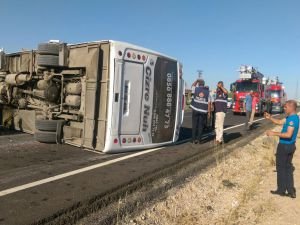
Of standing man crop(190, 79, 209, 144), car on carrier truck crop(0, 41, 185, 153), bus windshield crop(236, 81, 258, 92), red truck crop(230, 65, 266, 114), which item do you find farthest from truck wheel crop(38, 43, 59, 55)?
bus windshield crop(236, 81, 258, 92)

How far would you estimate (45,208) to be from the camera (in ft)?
13.8

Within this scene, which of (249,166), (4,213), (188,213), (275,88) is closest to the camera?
(4,213)

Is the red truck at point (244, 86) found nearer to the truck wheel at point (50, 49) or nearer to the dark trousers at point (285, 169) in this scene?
the truck wheel at point (50, 49)

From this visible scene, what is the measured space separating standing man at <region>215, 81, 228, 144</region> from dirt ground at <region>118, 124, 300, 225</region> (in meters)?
2.79

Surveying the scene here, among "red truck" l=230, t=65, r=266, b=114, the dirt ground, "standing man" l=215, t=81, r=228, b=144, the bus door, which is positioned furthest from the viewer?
"red truck" l=230, t=65, r=266, b=114

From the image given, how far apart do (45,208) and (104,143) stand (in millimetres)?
2993

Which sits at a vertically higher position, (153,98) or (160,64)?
(160,64)

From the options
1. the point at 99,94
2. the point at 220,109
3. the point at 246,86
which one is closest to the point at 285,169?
the point at 99,94

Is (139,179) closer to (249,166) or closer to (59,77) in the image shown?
(249,166)

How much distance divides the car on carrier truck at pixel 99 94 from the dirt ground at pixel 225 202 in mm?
1823

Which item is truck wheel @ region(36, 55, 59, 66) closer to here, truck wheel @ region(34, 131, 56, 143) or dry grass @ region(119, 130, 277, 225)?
truck wheel @ region(34, 131, 56, 143)

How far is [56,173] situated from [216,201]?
2.54m

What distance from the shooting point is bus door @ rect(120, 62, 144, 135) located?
288 inches

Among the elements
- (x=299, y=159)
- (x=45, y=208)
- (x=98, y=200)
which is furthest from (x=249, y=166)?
(x=45, y=208)
